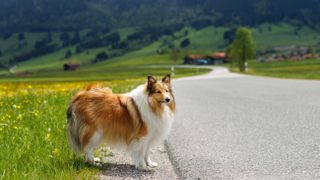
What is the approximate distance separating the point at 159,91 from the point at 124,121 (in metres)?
0.82

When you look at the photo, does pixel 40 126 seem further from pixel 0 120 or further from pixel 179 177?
pixel 179 177

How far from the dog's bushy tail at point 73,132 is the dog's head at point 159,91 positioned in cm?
131

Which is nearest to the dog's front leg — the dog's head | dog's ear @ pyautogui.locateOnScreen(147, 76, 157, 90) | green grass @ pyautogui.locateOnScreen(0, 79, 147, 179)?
green grass @ pyautogui.locateOnScreen(0, 79, 147, 179)

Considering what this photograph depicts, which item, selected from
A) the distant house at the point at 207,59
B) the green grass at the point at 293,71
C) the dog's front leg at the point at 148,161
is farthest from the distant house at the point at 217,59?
the dog's front leg at the point at 148,161

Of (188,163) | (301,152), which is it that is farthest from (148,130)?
(301,152)

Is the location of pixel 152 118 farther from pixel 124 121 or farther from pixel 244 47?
pixel 244 47

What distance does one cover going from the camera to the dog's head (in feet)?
26.1

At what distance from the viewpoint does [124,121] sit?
8305 millimetres

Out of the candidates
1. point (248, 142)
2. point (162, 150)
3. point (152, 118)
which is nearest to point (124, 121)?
point (152, 118)

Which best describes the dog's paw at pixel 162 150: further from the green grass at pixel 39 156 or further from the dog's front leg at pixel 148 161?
the green grass at pixel 39 156

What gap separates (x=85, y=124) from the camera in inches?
320

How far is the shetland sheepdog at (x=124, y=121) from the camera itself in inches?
320

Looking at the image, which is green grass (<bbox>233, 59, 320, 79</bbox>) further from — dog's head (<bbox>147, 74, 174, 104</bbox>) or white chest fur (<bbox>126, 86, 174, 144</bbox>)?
dog's head (<bbox>147, 74, 174, 104</bbox>)

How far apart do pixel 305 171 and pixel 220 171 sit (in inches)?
50.2
